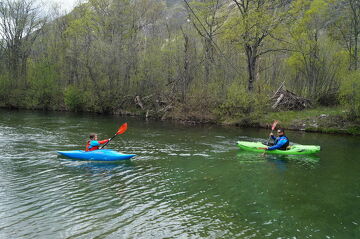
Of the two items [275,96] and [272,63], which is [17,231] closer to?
[275,96]

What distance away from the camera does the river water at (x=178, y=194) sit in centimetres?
594

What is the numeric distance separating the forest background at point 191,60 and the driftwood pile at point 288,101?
29.4 inches

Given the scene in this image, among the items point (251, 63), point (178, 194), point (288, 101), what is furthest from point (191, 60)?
point (178, 194)

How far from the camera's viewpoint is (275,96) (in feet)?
84.1

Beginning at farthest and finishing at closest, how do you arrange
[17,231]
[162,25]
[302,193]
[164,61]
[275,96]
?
[162,25]
[164,61]
[275,96]
[302,193]
[17,231]

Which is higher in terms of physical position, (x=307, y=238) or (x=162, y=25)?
(x=162, y=25)

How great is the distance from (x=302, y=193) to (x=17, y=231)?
6805 mm

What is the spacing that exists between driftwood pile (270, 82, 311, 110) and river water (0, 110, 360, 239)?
11.0m

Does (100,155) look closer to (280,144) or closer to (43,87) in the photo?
(280,144)

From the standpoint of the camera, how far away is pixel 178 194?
7910 mm

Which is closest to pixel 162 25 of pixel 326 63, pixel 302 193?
pixel 326 63

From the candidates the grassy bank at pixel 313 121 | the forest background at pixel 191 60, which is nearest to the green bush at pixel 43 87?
the forest background at pixel 191 60

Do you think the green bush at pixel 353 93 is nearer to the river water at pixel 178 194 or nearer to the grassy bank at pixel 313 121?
the grassy bank at pixel 313 121

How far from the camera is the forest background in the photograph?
2297cm
